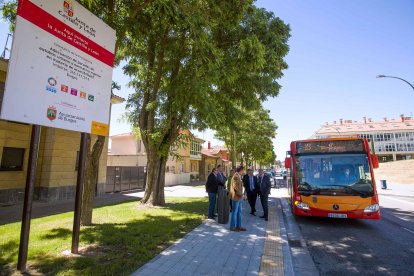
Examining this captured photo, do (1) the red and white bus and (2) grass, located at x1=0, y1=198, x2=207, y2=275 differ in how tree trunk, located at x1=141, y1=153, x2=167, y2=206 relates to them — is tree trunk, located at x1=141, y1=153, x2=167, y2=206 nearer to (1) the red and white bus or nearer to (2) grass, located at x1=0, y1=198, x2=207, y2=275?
Answer: (2) grass, located at x1=0, y1=198, x2=207, y2=275

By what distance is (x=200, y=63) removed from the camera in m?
8.43

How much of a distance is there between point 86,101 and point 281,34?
937 cm

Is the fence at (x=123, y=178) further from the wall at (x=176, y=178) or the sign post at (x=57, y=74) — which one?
the sign post at (x=57, y=74)

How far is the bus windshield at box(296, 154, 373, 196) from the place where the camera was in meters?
8.34

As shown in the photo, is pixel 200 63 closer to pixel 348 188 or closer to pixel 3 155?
pixel 348 188

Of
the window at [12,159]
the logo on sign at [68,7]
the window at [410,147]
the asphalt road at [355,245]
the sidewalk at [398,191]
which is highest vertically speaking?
the window at [410,147]

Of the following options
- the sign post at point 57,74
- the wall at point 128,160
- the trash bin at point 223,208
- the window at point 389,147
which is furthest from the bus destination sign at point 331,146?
the window at point 389,147

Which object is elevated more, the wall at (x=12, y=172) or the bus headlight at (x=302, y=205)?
the wall at (x=12, y=172)

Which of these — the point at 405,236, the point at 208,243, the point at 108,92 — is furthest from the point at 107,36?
the point at 405,236

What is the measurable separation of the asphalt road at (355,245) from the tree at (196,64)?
471cm

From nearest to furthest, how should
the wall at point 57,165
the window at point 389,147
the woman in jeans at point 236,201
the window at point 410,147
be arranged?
the woman in jeans at point 236,201, the wall at point 57,165, the window at point 410,147, the window at point 389,147

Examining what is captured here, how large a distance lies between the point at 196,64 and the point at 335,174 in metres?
5.98

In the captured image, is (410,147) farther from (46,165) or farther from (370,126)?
(46,165)

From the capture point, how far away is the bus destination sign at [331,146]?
894 centimetres
